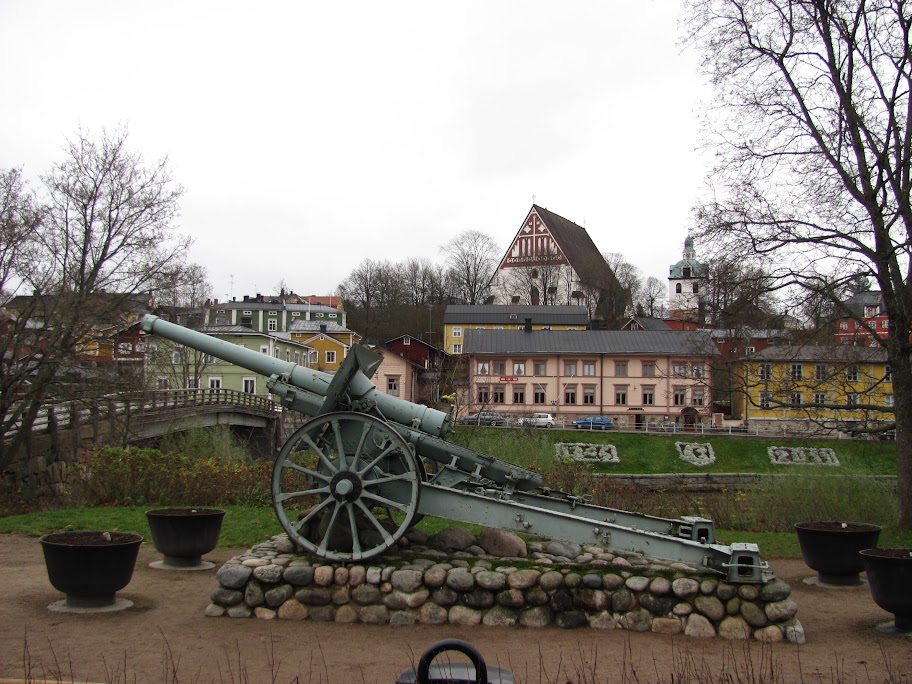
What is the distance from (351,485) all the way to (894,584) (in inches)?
195

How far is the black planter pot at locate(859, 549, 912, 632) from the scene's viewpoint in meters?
7.95

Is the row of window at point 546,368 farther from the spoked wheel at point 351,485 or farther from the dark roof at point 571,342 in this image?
the spoked wheel at point 351,485

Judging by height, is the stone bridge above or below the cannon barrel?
below

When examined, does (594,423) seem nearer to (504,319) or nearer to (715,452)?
(715,452)

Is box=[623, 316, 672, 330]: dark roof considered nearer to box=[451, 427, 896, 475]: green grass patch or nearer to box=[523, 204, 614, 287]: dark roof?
box=[523, 204, 614, 287]: dark roof

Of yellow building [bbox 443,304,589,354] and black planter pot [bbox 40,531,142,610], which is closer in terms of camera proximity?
black planter pot [bbox 40,531,142,610]

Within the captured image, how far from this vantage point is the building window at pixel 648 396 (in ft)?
191

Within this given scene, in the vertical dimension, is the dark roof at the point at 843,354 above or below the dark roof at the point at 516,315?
below

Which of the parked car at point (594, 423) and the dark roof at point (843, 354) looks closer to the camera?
the dark roof at point (843, 354)

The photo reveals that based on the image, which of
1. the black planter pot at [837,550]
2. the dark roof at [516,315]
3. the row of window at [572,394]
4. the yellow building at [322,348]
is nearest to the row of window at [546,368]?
the row of window at [572,394]

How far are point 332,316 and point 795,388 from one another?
78.6m

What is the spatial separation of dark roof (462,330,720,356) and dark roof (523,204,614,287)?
109 ft

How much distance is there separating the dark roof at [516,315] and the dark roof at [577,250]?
1493 cm

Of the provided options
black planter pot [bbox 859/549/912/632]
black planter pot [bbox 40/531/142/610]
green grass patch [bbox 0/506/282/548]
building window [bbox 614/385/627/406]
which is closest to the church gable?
building window [bbox 614/385/627/406]
